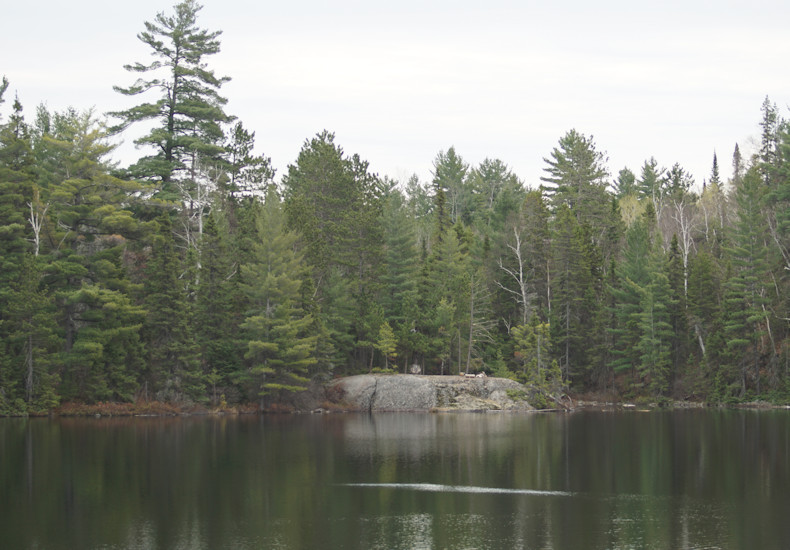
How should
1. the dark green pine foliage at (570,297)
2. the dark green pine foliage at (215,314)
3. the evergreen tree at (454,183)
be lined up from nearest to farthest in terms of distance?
the dark green pine foliage at (215,314) < the dark green pine foliage at (570,297) < the evergreen tree at (454,183)

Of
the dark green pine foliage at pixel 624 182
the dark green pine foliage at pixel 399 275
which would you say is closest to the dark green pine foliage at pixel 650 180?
the dark green pine foliage at pixel 624 182

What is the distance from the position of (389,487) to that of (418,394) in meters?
36.4

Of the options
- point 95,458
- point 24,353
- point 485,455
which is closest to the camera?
point 95,458

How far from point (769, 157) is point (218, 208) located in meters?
59.8

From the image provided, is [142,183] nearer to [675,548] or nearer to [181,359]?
[181,359]

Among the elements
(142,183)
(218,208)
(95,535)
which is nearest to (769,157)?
(218,208)

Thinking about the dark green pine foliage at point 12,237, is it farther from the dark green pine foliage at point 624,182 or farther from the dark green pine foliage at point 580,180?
the dark green pine foliage at point 624,182

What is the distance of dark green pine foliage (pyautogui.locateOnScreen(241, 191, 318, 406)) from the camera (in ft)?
198

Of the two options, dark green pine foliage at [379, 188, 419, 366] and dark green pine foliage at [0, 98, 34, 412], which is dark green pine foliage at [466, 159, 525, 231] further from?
dark green pine foliage at [0, 98, 34, 412]

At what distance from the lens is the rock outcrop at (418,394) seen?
66.8 m

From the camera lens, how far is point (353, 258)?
71.8m

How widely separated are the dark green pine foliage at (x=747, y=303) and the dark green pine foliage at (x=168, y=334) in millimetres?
42103

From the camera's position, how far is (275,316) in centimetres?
6153

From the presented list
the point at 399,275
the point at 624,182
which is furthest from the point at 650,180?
the point at 399,275
